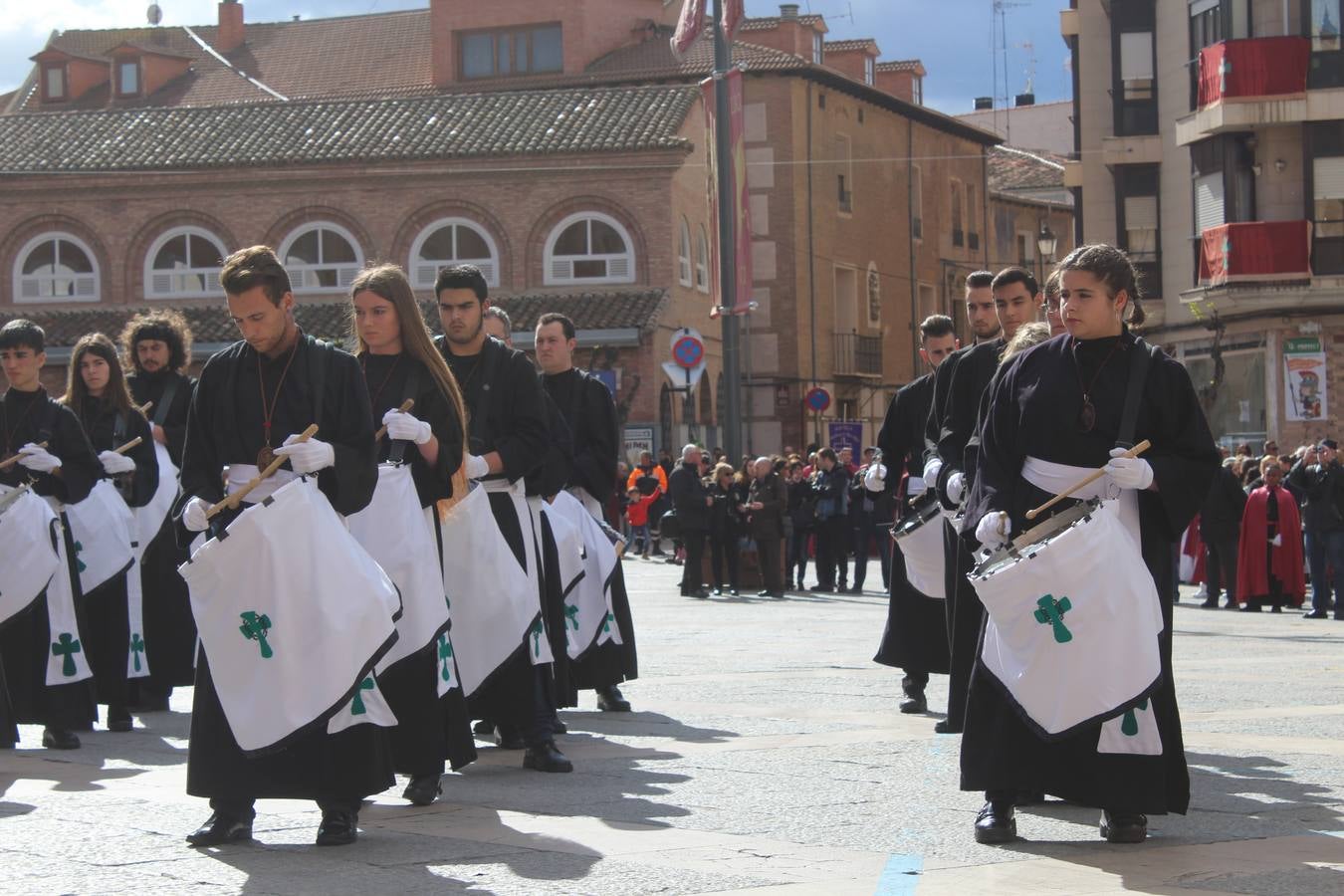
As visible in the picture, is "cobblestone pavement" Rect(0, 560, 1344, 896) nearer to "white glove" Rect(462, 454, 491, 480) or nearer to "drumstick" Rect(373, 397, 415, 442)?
"white glove" Rect(462, 454, 491, 480)

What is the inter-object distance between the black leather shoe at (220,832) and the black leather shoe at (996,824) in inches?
93.9

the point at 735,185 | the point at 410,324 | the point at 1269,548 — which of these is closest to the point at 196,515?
the point at 410,324

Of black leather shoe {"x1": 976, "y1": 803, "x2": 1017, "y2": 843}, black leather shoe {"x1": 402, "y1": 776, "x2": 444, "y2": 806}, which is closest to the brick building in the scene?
black leather shoe {"x1": 402, "y1": 776, "x2": 444, "y2": 806}

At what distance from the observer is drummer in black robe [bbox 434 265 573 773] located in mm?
8938

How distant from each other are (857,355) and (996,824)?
53.7 meters

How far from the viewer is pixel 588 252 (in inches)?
1754

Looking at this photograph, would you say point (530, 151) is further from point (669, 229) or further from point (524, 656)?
point (524, 656)

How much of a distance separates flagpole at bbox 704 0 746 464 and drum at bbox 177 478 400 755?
21.3 m

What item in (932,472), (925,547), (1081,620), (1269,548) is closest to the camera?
(1081,620)

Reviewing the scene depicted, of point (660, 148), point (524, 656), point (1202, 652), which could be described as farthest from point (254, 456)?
point (660, 148)

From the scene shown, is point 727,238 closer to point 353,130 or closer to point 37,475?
point 37,475

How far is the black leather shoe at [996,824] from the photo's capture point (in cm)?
690

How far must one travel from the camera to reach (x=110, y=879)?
20.8 ft

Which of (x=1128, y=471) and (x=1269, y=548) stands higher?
(x=1128, y=471)
